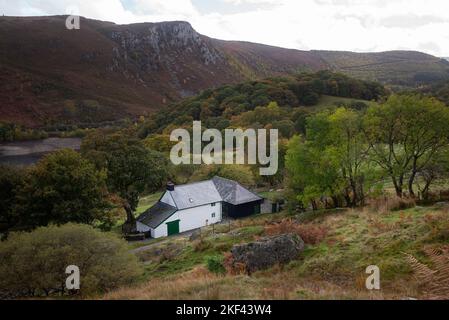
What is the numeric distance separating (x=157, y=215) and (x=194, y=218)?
187 inches

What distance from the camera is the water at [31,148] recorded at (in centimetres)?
10262

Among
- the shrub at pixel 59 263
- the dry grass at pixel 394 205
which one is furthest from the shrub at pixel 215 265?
the dry grass at pixel 394 205

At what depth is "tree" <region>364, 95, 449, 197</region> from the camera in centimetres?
2827

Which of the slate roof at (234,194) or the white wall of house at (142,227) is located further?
the slate roof at (234,194)

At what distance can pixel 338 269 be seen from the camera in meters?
14.5

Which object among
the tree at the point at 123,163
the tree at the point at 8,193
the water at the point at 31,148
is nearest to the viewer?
the tree at the point at 8,193

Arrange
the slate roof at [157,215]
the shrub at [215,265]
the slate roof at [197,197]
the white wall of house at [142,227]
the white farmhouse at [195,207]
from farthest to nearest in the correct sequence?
the slate roof at [197,197] < the white farmhouse at [195,207] < the white wall of house at [142,227] < the slate roof at [157,215] < the shrub at [215,265]

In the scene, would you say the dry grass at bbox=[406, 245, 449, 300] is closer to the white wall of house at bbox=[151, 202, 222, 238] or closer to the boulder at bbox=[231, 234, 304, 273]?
the boulder at bbox=[231, 234, 304, 273]

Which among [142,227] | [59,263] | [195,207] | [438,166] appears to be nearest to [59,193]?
[59,263]

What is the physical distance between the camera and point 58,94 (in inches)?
6265

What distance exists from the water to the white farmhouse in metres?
62.6

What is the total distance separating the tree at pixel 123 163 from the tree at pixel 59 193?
630 cm

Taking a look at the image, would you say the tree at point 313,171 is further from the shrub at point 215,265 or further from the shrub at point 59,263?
the shrub at point 59,263
